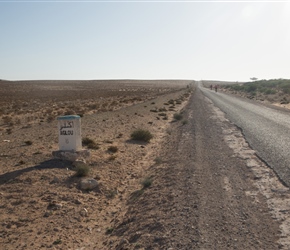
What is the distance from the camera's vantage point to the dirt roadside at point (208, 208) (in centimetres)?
614

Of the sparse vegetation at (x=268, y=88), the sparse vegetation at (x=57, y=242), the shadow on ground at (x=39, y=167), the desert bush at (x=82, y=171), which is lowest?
the sparse vegetation at (x=268, y=88)

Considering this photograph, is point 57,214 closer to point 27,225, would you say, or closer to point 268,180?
point 27,225

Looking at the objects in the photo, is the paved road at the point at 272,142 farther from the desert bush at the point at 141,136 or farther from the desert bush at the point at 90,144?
the desert bush at the point at 90,144

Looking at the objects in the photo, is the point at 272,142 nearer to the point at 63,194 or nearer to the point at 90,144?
the point at 90,144

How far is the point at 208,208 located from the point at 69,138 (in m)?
6.32

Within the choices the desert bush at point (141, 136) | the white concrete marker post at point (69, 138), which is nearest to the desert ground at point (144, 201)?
the white concrete marker post at point (69, 138)

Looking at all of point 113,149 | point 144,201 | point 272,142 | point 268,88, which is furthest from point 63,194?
point 268,88

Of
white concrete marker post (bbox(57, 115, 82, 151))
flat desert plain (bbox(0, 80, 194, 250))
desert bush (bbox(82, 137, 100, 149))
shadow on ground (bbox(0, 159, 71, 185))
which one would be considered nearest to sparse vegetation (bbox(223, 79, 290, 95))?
desert bush (bbox(82, 137, 100, 149))

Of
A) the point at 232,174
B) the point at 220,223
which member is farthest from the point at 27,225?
the point at 232,174

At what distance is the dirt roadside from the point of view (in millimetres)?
6145

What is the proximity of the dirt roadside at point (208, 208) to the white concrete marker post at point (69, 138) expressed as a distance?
2654mm

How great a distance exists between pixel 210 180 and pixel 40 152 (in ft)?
23.3

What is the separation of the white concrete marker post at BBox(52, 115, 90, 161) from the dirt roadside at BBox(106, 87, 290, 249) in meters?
2.65

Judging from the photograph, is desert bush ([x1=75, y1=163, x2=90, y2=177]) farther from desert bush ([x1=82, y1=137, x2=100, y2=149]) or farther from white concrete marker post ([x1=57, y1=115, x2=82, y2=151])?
desert bush ([x1=82, y1=137, x2=100, y2=149])
